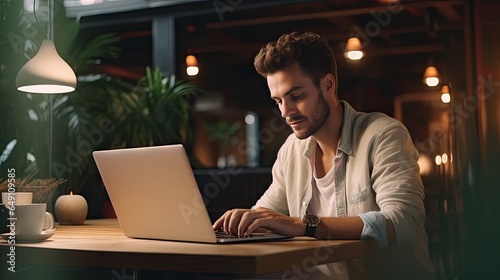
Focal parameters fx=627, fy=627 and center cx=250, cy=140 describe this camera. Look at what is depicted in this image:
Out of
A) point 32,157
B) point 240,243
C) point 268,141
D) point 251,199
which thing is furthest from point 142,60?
point 240,243

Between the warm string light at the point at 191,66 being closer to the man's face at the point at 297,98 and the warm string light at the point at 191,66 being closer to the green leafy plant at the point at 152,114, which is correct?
the green leafy plant at the point at 152,114

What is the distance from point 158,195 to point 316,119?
73cm

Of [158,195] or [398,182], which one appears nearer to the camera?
[158,195]

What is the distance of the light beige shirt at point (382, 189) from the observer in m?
1.78

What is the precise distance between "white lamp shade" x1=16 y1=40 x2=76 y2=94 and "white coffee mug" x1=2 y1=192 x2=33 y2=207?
2.99 feet

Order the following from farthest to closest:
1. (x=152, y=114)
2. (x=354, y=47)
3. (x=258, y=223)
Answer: (x=354, y=47) < (x=152, y=114) < (x=258, y=223)

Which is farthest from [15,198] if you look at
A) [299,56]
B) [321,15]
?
[321,15]

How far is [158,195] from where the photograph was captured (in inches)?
61.9

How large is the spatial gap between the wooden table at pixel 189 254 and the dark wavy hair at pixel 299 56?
0.68m

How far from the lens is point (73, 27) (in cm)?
445

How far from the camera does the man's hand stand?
5.07 ft

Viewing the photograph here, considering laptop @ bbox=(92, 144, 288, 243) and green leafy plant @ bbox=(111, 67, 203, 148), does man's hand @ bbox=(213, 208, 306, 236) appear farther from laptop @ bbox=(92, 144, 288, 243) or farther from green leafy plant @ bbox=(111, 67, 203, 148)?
green leafy plant @ bbox=(111, 67, 203, 148)

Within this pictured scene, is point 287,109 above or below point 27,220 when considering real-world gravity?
above

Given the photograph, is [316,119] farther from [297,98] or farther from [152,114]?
[152,114]
